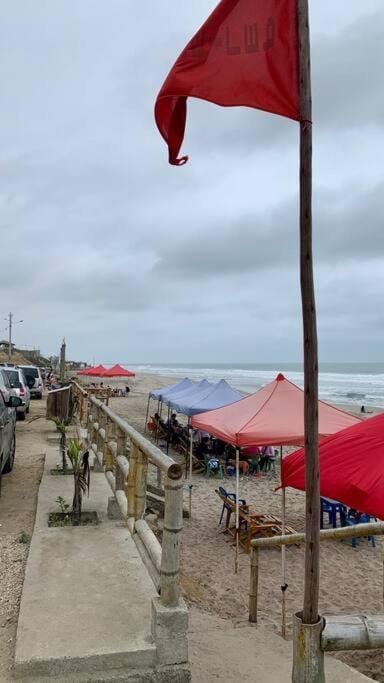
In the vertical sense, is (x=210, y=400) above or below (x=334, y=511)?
above

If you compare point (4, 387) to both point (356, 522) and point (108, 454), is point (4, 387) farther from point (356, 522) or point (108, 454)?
point (356, 522)

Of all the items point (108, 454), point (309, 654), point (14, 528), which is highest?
point (108, 454)

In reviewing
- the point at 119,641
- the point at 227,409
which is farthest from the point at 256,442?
the point at 119,641

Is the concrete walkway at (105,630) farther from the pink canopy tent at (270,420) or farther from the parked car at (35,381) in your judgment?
the parked car at (35,381)

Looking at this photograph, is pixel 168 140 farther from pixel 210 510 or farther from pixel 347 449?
pixel 210 510

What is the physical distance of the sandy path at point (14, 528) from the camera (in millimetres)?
3383

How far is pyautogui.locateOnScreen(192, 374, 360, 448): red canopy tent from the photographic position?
8172mm

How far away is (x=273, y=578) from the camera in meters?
7.36

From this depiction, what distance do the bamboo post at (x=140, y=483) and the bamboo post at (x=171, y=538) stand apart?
985 mm

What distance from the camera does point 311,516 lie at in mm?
2445

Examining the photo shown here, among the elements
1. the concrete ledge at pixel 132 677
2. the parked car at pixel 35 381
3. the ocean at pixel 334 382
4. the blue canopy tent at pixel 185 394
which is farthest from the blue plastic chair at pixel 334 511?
the ocean at pixel 334 382

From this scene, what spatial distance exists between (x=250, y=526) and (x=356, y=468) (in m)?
4.31

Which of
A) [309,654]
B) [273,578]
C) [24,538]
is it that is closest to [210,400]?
[273,578]

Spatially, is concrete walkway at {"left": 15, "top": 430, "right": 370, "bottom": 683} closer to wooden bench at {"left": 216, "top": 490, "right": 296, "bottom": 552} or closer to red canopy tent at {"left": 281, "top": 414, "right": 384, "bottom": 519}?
red canopy tent at {"left": 281, "top": 414, "right": 384, "bottom": 519}
